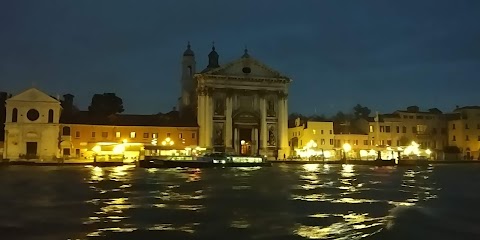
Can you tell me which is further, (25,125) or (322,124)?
(322,124)

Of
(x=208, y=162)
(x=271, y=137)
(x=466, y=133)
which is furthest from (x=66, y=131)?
(x=466, y=133)

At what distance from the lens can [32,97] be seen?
77.4 metres

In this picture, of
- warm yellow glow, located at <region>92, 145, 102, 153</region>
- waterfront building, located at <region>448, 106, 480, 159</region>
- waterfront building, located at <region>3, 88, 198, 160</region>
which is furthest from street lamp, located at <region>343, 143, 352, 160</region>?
warm yellow glow, located at <region>92, 145, 102, 153</region>

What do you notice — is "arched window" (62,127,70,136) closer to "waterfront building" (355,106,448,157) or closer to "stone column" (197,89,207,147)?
"stone column" (197,89,207,147)

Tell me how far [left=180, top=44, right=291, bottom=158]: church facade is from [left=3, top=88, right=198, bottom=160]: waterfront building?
5.27 m

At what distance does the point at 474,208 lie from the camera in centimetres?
2052

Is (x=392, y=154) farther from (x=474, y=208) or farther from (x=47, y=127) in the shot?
(x=474, y=208)

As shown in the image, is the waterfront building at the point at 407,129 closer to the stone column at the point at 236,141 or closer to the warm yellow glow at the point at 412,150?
the warm yellow glow at the point at 412,150

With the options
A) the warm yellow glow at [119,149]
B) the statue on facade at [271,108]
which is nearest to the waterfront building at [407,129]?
the statue on facade at [271,108]

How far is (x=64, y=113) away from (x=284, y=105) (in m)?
34.1

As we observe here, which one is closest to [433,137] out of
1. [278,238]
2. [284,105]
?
[284,105]

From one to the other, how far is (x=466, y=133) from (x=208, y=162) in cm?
5814

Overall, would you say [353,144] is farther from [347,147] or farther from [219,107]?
[219,107]

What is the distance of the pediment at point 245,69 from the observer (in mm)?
87438
